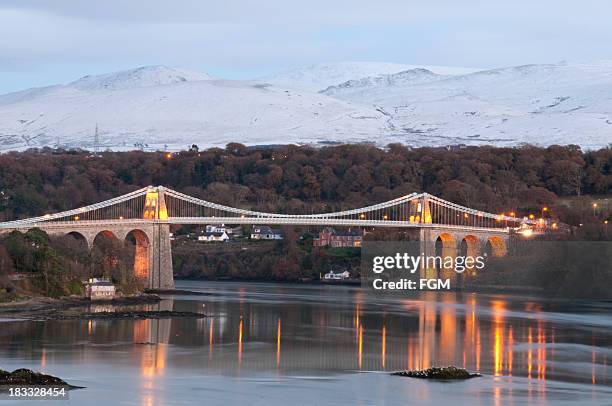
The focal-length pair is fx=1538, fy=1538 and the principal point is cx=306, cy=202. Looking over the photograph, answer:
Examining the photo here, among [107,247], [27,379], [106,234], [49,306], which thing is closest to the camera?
[27,379]

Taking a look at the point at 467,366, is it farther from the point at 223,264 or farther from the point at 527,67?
the point at 527,67

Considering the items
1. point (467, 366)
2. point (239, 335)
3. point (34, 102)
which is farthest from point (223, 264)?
point (34, 102)

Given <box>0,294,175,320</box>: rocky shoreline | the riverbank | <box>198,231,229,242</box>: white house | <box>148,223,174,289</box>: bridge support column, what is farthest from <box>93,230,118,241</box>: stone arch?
<box>198,231,229,242</box>: white house

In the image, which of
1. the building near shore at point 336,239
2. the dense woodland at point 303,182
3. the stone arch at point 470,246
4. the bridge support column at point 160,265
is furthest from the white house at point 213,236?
the bridge support column at point 160,265

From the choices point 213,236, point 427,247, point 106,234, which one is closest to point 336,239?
point 213,236

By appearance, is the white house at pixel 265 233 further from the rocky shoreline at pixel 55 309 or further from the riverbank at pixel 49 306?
the rocky shoreline at pixel 55 309

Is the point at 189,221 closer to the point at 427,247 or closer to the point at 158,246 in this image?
the point at 158,246

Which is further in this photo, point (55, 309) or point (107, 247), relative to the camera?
point (107, 247)
